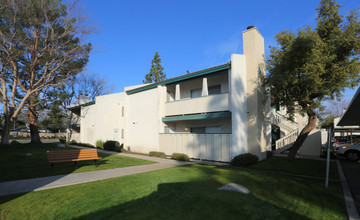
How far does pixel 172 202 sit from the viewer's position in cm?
523

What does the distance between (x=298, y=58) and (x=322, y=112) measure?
14.4 feet

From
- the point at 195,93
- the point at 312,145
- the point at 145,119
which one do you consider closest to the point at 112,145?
the point at 145,119

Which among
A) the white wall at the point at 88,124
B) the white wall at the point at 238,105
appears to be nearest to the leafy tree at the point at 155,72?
the white wall at the point at 88,124

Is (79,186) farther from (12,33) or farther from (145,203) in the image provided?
(12,33)

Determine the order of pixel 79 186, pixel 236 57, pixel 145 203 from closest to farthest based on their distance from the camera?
pixel 145 203 → pixel 79 186 → pixel 236 57

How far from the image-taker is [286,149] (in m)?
18.2

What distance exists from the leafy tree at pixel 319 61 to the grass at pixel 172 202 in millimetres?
6285

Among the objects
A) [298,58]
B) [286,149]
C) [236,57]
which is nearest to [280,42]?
[298,58]

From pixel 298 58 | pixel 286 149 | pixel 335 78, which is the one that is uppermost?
pixel 298 58

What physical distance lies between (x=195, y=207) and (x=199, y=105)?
11.7 meters

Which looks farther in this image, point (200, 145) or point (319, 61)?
point (200, 145)

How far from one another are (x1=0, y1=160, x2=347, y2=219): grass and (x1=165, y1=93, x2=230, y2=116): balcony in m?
8.14

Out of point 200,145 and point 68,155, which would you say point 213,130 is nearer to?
point 200,145

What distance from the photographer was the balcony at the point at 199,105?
14.7 meters
